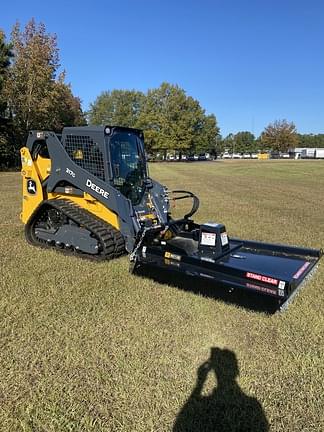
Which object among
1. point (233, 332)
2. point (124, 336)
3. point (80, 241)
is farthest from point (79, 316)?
point (80, 241)

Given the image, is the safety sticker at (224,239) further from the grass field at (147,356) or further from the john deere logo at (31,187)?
the john deere logo at (31,187)


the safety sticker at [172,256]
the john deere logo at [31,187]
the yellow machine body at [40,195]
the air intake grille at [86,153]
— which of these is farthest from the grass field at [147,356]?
the john deere logo at [31,187]

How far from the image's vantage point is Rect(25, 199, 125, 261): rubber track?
5945 millimetres

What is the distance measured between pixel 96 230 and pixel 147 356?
111 inches

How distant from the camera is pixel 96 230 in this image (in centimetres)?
598

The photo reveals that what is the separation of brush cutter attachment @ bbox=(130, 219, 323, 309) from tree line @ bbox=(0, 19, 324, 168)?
26.7 meters

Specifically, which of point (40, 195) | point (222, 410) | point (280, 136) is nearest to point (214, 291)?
point (222, 410)

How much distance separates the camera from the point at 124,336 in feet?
12.8

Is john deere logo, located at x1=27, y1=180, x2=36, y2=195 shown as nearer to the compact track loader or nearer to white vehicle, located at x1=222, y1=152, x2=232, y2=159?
the compact track loader

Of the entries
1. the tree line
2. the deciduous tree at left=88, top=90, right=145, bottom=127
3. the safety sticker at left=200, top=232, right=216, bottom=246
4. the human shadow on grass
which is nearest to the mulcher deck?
the safety sticker at left=200, top=232, right=216, bottom=246

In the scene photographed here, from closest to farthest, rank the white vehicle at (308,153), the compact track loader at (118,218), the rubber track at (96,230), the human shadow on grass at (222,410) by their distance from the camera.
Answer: the human shadow on grass at (222,410) < the compact track loader at (118,218) < the rubber track at (96,230) < the white vehicle at (308,153)

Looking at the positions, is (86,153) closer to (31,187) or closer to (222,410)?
(31,187)

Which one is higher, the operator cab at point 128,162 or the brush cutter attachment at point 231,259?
the operator cab at point 128,162

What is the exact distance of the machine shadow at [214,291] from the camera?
15.2 feet
